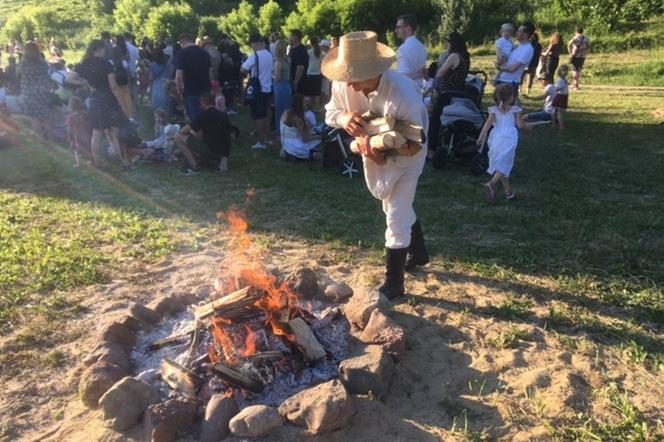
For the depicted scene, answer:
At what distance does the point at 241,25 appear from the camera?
1507 inches

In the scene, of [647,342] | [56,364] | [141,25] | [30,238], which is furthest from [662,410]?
[141,25]

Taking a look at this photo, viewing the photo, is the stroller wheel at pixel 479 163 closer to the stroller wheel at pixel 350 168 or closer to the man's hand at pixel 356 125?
the stroller wheel at pixel 350 168

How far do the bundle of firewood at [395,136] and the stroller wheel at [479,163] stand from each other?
171 inches

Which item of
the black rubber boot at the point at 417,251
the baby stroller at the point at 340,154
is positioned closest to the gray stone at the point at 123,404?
the black rubber boot at the point at 417,251

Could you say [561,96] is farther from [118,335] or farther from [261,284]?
[118,335]

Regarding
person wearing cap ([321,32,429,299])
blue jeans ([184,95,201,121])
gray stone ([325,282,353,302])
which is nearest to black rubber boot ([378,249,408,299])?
person wearing cap ([321,32,429,299])

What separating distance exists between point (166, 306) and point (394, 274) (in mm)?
1858

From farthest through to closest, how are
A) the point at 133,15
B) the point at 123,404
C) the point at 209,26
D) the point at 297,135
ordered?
1. the point at 133,15
2. the point at 209,26
3. the point at 297,135
4. the point at 123,404

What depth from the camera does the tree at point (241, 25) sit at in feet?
124

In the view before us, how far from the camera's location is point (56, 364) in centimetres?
359

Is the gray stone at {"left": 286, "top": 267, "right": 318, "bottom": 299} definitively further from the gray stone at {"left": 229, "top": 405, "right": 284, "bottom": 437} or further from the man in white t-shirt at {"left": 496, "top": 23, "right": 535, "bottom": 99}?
the man in white t-shirt at {"left": 496, "top": 23, "right": 535, "bottom": 99}

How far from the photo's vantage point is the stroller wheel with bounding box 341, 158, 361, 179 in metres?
7.90

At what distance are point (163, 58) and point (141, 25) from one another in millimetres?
37765

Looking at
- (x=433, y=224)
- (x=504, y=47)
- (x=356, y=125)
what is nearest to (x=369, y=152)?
(x=356, y=125)
